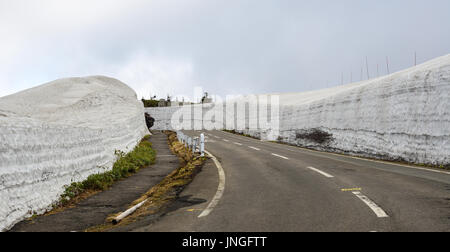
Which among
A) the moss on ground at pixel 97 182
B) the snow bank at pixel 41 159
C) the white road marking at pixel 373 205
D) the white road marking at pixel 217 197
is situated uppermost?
the snow bank at pixel 41 159

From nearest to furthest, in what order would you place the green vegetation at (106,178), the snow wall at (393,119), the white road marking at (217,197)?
Answer: 1. the white road marking at (217,197)
2. the green vegetation at (106,178)
3. the snow wall at (393,119)

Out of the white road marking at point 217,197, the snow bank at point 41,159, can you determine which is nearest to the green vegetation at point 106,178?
the snow bank at point 41,159

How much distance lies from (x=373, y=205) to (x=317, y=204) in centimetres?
107

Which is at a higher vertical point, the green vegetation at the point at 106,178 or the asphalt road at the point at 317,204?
the asphalt road at the point at 317,204

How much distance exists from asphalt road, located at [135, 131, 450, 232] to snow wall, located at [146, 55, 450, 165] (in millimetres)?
5423

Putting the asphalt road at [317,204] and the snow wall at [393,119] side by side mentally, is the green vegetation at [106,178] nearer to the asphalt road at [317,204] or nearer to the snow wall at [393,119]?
the asphalt road at [317,204]

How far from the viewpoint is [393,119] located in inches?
700

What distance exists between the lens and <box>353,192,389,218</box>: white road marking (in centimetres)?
543

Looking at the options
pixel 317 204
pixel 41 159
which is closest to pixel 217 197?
pixel 317 204

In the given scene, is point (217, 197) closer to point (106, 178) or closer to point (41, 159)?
point (41, 159)

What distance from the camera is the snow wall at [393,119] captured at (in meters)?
14.4
